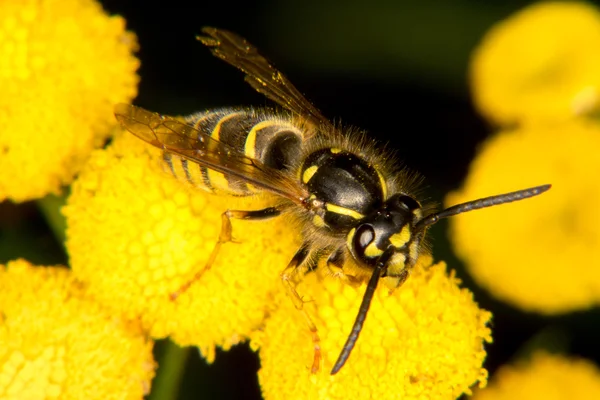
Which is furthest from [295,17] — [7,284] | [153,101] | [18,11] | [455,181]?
[7,284]

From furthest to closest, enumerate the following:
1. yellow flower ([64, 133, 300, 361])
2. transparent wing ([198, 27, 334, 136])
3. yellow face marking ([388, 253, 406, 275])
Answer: transparent wing ([198, 27, 334, 136])
yellow flower ([64, 133, 300, 361])
yellow face marking ([388, 253, 406, 275])

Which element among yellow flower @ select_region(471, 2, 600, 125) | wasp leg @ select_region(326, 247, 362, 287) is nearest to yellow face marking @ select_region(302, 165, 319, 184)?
wasp leg @ select_region(326, 247, 362, 287)

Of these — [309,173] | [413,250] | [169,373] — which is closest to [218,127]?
[309,173]

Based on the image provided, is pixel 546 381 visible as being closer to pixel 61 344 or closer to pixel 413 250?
pixel 413 250

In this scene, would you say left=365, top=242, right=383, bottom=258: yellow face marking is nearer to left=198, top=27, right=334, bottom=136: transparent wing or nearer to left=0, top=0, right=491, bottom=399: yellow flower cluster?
left=0, top=0, right=491, bottom=399: yellow flower cluster

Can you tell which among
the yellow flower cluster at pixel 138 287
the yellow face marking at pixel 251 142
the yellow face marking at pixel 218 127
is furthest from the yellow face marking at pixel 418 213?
the yellow face marking at pixel 218 127

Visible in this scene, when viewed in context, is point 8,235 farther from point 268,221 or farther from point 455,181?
point 455,181
